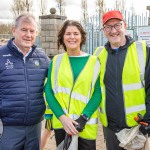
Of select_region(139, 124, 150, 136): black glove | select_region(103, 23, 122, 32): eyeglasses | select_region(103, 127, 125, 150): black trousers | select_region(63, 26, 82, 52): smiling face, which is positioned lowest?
select_region(103, 127, 125, 150): black trousers

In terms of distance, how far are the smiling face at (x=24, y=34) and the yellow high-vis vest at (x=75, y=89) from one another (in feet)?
1.30

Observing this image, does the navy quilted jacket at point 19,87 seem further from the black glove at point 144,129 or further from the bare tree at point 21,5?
the bare tree at point 21,5

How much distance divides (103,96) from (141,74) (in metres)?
0.45

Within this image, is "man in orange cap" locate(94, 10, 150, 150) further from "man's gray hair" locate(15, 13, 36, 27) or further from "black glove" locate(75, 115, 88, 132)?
"man's gray hair" locate(15, 13, 36, 27)

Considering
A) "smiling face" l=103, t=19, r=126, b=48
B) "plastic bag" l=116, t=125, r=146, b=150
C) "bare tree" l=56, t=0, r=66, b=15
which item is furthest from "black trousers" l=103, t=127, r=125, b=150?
"bare tree" l=56, t=0, r=66, b=15

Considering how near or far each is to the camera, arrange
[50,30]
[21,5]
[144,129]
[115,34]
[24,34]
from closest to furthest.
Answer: [144,129] → [115,34] → [24,34] → [50,30] → [21,5]

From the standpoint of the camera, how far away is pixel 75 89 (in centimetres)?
275

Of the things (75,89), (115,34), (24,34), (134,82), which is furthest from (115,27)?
(24,34)

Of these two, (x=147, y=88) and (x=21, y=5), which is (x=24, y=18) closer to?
(x=147, y=88)

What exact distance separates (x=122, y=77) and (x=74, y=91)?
0.49 meters

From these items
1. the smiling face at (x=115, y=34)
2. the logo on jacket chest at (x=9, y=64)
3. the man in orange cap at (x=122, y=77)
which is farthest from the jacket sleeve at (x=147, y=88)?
the logo on jacket chest at (x=9, y=64)

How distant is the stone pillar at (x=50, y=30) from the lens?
10297 millimetres

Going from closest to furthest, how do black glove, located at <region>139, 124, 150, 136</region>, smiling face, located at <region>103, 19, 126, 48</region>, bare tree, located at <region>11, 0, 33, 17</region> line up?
1. black glove, located at <region>139, 124, 150, 136</region>
2. smiling face, located at <region>103, 19, 126, 48</region>
3. bare tree, located at <region>11, 0, 33, 17</region>

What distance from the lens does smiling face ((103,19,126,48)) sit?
9.18 ft
